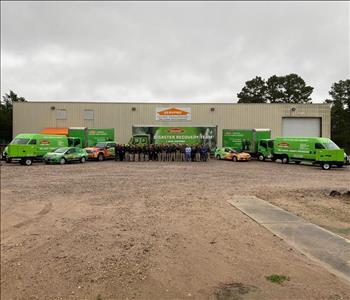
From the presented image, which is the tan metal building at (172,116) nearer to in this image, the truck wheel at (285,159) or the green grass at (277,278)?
the truck wheel at (285,159)

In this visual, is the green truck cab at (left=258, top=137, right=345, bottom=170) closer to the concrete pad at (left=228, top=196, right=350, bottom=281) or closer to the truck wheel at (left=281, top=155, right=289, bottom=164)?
the truck wheel at (left=281, top=155, right=289, bottom=164)

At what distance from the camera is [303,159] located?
1018 inches

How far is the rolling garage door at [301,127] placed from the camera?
38.0 metres

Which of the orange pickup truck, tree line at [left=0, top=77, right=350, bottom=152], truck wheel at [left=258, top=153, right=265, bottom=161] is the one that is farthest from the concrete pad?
tree line at [left=0, top=77, right=350, bottom=152]

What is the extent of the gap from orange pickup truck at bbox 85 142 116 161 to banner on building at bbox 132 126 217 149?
4.35m

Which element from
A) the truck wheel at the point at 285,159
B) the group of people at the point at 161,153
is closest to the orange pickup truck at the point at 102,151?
the group of people at the point at 161,153

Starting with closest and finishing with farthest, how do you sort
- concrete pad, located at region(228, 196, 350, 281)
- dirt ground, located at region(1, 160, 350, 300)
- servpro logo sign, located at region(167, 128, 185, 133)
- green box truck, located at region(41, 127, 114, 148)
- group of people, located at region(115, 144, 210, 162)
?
dirt ground, located at region(1, 160, 350, 300) → concrete pad, located at region(228, 196, 350, 281) → group of people, located at region(115, 144, 210, 162) → green box truck, located at region(41, 127, 114, 148) → servpro logo sign, located at region(167, 128, 185, 133)

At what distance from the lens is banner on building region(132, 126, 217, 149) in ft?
105

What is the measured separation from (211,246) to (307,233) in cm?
216

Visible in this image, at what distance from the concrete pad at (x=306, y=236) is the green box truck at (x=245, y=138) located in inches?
887

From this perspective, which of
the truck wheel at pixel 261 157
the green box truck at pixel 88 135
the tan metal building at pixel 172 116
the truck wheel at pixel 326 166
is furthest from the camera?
the tan metal building at pixel 172 116

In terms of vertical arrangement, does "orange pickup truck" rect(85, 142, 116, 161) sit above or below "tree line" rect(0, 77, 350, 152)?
below

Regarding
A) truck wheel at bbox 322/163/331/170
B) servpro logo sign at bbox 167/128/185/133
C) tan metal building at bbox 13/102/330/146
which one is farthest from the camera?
tan metal building at bbox 13/102/330/146

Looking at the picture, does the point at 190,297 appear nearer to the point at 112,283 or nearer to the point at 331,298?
the point at 112,283
